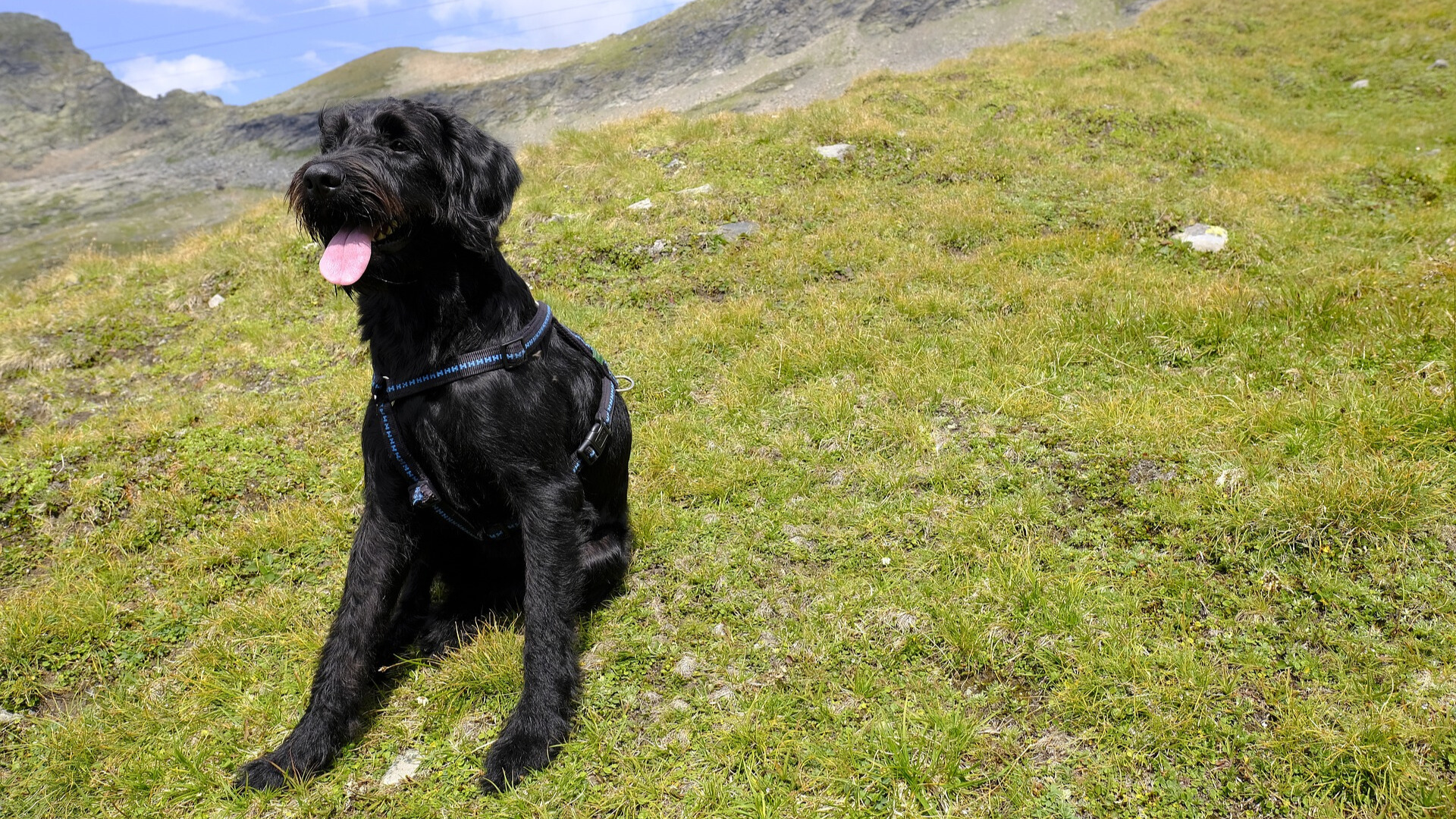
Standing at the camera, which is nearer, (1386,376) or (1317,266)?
(1386,376)

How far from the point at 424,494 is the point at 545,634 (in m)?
0.92

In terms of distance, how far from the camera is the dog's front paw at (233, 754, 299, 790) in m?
3.28

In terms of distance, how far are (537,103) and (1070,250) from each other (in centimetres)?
12220

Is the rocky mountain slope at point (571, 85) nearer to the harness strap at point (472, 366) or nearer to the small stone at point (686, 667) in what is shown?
the harness strap at point (472, 366)

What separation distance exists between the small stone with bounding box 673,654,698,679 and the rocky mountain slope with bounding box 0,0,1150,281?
47.4 meters

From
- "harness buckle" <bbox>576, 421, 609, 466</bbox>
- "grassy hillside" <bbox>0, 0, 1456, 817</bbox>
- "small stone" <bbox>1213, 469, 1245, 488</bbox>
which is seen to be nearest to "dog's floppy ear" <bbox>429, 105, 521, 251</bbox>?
"harness buckle" <bbox>576, 421, 609, 466</bbox>

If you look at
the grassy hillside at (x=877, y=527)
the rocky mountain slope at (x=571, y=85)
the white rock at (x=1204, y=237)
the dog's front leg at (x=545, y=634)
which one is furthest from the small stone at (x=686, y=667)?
the rocky mountain slope at (x=571, y=85)

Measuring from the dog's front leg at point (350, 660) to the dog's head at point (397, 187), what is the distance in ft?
4.46

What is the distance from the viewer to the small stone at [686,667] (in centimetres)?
375

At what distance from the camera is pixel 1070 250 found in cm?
826

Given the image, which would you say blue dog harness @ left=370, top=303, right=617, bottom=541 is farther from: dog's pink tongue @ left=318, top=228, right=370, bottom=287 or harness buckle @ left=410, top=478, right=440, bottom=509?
dog's pink tongue @ left=318, top=228, right=370, bottom=287

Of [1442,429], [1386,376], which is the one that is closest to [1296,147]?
[1386,376]

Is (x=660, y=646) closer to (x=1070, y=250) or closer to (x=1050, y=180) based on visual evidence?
(x=1070, y=250)

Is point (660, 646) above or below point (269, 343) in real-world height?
below
